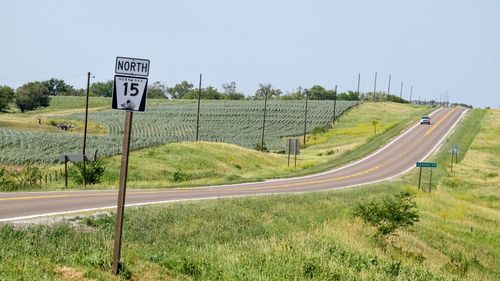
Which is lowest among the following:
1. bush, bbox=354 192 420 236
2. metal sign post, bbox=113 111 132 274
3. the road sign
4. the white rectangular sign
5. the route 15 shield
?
bush, bbox=354 192 420 236

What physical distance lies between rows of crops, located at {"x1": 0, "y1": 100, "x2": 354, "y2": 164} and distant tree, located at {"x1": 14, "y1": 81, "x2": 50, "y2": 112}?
3049 cm

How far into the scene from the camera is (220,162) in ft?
176

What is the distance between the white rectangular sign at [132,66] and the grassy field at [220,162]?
18731mm

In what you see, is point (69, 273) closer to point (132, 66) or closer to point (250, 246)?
point (132, 66)

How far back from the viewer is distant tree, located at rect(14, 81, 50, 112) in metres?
142

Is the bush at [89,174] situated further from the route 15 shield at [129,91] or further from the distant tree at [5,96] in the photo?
the distant tree at [5,96]

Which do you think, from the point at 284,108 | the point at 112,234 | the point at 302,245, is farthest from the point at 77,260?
the point at 284,108

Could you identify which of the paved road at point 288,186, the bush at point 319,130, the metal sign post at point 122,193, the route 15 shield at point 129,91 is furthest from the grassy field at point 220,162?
the route 15 shield at point 129,91

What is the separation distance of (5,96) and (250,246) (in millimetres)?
141332

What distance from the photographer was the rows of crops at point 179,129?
53.5 meters

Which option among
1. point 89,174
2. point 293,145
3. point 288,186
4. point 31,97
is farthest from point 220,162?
point 31,97

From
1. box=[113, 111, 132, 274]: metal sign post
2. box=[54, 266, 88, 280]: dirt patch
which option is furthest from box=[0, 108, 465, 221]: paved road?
box=[54, 266, 88, 280]: dirt patch

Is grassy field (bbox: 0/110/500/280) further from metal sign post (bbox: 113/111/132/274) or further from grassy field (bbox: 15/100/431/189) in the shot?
grassy field (bbox: 15/100/431/189)

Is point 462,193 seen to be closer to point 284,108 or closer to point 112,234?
point 112,234
